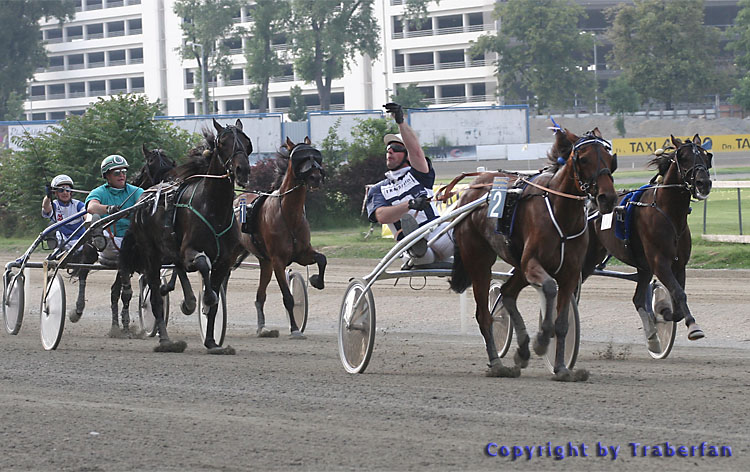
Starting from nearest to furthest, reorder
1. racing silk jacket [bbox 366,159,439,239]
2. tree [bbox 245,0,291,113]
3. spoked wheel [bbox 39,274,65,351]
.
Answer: racing silk jacket [bbox 366,159,439,239] → spoked wheel [bbox 39,274,65,351] → tree [bbox 245,0,291,113]

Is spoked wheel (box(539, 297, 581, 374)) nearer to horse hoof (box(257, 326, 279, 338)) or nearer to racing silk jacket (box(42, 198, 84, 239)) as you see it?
horse hoof (box(257, 326, 279, 338))

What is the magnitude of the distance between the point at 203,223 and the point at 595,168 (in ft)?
12.0

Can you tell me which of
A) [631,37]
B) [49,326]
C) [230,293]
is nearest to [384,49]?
[631,37]

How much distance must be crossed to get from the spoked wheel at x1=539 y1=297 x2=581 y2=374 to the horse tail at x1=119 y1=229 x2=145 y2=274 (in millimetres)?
4372

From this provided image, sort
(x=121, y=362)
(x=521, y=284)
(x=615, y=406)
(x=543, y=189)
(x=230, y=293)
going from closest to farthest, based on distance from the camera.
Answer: (x=615, y=406) → (x=543, y=189) → (x=521, y=284) → (x=121, y=362) → (x=230, y=293)

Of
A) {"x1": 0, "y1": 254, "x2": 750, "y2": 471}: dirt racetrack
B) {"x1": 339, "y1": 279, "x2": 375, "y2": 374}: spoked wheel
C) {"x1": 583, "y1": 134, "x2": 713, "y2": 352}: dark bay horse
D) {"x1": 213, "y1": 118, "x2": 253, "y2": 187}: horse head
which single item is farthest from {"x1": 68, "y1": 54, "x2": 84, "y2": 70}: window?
{"x1": 339, "y1": 279, "x2": 375, "y2": 374}: spoked wheel

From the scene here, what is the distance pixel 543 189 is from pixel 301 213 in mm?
4109

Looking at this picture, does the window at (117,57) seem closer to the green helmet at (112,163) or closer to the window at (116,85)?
the window at (116,85)

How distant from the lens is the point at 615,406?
6043 mm

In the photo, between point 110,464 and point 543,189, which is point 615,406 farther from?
point 110,464

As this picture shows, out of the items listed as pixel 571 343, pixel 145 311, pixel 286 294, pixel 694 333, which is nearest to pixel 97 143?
pixel 145 311

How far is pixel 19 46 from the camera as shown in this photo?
76812 mm

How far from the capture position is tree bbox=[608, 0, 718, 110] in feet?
197

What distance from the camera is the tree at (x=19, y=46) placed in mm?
75188
